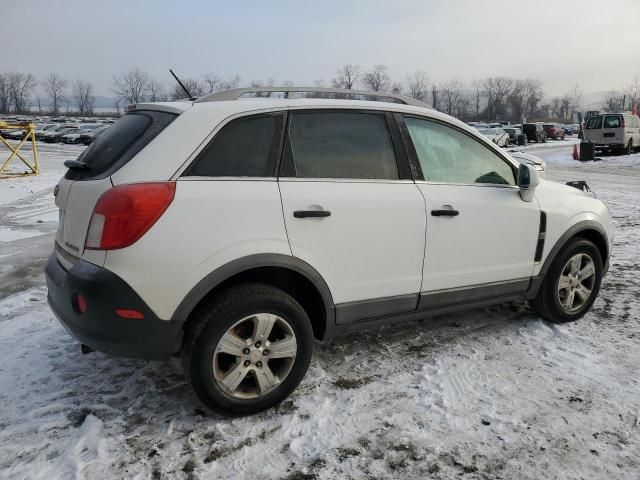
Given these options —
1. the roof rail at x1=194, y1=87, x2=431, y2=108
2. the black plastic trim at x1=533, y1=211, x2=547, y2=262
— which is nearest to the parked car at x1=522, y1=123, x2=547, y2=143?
the black plastic trim at x1=533, y1=211, x2=547, y2=262

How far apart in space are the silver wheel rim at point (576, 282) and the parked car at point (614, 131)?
23.7 meters

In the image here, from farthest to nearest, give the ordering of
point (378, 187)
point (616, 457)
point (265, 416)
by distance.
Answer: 1. point (378, 187)
2. point (265, 416)
3. point (616, 457)

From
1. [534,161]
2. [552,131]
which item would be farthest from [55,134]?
[552,131]

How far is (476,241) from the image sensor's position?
12.2ft

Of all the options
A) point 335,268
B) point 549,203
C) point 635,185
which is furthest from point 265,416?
point 635,185

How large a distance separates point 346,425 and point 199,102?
202 cm

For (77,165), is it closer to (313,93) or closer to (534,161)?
(313,93)

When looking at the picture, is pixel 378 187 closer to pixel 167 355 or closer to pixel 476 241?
pixel 476 241

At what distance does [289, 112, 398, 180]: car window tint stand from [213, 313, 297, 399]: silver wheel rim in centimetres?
89

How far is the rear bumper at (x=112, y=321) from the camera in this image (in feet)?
8.67

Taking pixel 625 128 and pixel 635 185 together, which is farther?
pixel 625 128

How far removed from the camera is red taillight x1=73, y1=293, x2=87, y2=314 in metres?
2.71

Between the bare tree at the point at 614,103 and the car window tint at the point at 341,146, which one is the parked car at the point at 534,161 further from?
the bare tree at the point at 614,103

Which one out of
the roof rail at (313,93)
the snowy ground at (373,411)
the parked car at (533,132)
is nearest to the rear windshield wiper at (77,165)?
the roof rail at (313,93)
